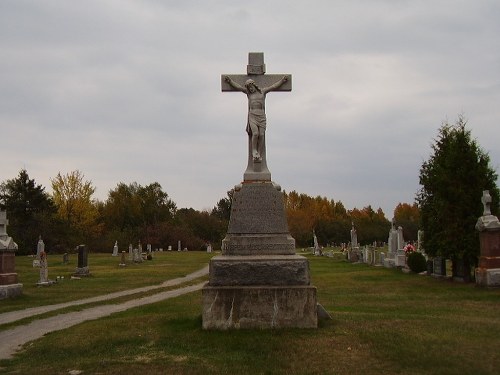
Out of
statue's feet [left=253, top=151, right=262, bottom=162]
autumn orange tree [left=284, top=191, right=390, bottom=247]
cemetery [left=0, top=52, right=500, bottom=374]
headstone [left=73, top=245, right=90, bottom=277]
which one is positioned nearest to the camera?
cemetery [left=0, top=52, right=500, bottom=374]

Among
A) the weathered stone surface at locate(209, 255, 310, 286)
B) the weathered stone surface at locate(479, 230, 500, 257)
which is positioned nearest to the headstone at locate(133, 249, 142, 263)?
the weathered stone surface at locate(479, 230, 500, 257)

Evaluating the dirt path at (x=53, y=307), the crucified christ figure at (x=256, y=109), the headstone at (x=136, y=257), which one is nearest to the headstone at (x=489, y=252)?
the crucified christ figure at (x=256, y=109)

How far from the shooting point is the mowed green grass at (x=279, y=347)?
21.8 ft

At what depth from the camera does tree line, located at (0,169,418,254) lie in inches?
2040

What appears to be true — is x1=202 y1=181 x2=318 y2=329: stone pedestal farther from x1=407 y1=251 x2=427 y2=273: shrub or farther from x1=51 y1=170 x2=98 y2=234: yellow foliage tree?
x1=51 y1=170 x2=98 y2=234: yellow foliage tree

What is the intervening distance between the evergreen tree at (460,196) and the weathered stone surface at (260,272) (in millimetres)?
12539

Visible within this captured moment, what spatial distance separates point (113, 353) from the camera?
771 centimetres

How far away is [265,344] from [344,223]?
8434 cm

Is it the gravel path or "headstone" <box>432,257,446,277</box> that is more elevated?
"headstone" <box>432,257,446,277</box>

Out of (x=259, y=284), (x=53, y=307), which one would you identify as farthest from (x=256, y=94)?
(x=53, y=307)

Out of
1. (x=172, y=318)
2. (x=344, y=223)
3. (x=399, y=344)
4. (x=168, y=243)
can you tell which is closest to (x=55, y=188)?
(x=168, y=243)

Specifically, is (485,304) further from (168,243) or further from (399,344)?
(168,243)

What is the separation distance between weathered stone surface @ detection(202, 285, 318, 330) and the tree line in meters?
42.7

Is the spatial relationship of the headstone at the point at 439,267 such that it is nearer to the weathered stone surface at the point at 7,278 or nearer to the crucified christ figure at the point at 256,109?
the crucified christ figure at the point at 256,109
